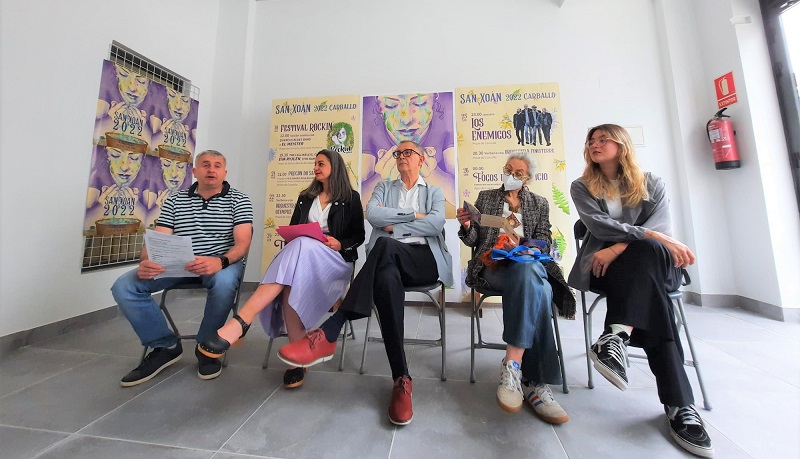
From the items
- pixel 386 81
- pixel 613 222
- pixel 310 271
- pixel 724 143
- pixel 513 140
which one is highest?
pixel 386 81

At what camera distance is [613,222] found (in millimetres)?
1408

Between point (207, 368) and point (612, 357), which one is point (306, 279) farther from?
point (612, 357)

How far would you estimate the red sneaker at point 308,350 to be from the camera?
1.39 m

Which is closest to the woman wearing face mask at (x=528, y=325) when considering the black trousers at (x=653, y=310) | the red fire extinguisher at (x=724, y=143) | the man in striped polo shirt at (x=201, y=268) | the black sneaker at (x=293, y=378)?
the black trousers at (x=653, y=310)

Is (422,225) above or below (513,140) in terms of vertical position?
below

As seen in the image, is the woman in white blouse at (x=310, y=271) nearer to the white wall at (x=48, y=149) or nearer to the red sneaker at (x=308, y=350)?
the red sneaker at (x=308, y=350)

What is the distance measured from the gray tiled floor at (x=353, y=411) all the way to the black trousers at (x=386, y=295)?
0.28 metres

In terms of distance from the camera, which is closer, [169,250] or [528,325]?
[528,325]

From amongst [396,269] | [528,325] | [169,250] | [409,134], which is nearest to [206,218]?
[169,250]

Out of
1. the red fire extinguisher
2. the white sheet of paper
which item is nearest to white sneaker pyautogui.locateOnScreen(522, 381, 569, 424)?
the white sheet of paper

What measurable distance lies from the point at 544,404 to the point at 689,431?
503mm

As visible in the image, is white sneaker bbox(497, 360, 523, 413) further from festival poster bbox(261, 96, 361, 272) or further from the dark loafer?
festival poster bbox(261, 96, 361, 272)

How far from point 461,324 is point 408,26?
12.1ft

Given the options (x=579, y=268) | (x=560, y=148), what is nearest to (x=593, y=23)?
(x=560, y=148)
